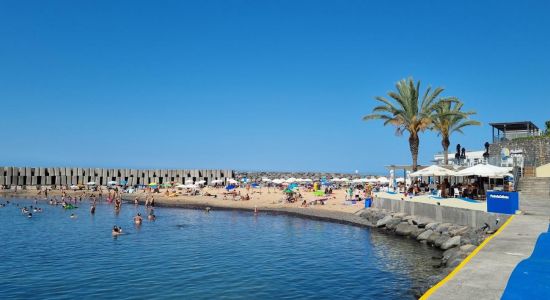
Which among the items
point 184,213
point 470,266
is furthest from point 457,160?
point 470,266

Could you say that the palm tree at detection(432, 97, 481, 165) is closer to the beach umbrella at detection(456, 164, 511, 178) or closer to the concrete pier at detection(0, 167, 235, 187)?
the beach umbrella at detection(456, 164, 511, 178)

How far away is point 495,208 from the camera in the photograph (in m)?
20.9

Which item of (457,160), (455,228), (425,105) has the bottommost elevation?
(455,228)

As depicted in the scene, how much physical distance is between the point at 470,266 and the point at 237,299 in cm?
790

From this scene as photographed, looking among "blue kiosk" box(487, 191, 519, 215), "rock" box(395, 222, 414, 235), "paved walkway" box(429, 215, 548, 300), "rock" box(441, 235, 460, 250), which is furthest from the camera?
"rock" box(395, 222, 414, 235)

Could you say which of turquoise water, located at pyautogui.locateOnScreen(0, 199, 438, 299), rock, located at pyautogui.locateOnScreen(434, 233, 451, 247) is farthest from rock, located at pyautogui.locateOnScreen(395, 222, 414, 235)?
rock, located at pyautogui.locateOnScreen(434, 233, 451, 247)

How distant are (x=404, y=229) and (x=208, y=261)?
44.6 feet

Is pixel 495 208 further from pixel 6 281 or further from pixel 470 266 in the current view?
pixel 6 281

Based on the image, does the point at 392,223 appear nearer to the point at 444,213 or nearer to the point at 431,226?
the point at 431,226

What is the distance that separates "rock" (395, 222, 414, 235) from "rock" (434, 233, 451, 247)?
3.98 meters

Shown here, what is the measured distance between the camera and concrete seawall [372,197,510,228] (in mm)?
20969

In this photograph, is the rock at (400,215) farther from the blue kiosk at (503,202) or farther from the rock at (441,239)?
the blue kiosk at (503,202)

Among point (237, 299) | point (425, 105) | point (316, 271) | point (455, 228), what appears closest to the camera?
point (237, 299)

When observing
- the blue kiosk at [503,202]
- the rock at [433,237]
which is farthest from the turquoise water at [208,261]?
the blue kiosk at [503,202]
